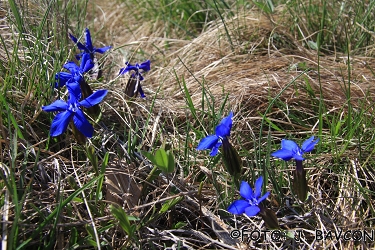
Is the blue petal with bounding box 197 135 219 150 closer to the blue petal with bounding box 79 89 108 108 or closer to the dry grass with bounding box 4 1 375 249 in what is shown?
the dry grass with bounding box 4 1 375 249

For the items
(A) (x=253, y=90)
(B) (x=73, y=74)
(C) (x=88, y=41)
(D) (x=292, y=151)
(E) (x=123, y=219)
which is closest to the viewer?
(E) (x=123, y=219)

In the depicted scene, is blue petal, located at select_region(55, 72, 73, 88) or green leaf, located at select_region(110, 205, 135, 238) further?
blue petal, located at select_region(55, 72, 73, 88)

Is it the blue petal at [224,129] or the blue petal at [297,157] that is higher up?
the blue petal at [224,129]

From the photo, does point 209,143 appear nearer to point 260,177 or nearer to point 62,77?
point 260,177

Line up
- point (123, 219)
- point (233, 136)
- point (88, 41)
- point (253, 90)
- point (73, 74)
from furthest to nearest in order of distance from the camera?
1. point (253, 90)
2. point (88, 41)
3. point (233, 136)
4. point (73, 74)
5. point (123, 219)

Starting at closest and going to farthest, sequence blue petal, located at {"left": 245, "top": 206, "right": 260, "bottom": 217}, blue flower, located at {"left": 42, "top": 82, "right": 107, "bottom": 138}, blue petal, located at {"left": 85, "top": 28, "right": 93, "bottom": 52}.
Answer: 1. blue petal, located at {"left": 245, "top": 206, "right": 260, "bottom": 217}
2. blue flower, located at {"left": 42, "top": 82, "right": 107, "bottom": 138}
3. blue petal, located at {"left": 85, "top": 28, "right": 93, "bottom": 52}

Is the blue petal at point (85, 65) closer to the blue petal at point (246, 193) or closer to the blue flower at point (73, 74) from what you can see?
the blue flower at point (73, 74)

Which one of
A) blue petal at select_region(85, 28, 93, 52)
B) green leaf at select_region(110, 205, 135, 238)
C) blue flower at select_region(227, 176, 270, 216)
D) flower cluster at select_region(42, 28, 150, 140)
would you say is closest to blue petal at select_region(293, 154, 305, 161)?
blue flower at select_region(227, 176, 270, 216)

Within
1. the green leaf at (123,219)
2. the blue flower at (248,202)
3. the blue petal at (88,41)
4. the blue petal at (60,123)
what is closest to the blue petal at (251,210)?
the blue flower at (248,202)

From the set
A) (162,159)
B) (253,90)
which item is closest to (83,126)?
(162,159)
